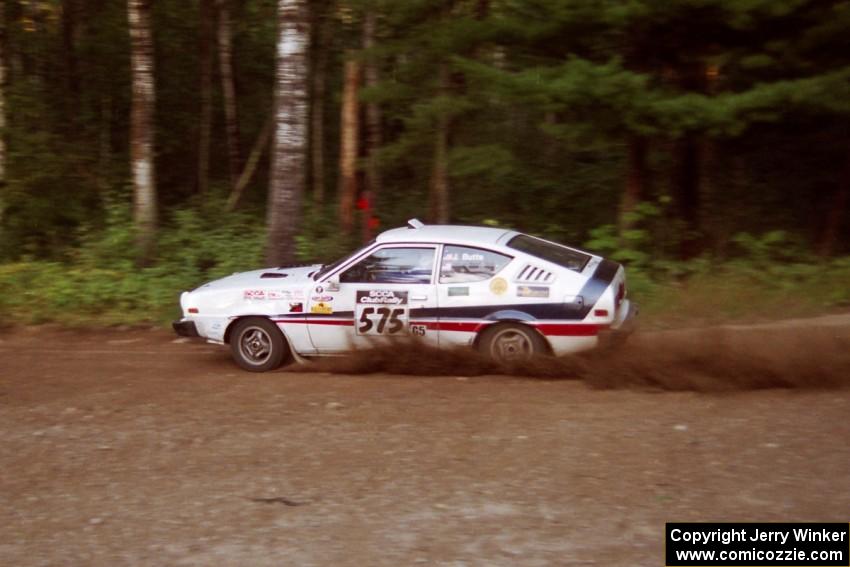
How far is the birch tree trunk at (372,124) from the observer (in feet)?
46.0

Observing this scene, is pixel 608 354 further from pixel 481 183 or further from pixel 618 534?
pixel 481 183

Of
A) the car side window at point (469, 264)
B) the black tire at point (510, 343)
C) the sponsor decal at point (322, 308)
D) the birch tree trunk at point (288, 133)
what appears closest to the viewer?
the black tire at point (510, 343)

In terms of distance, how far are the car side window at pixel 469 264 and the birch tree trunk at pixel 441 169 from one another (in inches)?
179

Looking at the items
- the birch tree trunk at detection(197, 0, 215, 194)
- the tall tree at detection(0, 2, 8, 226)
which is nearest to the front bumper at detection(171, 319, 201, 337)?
the tall tree at detection(0, 2, 8, 226)

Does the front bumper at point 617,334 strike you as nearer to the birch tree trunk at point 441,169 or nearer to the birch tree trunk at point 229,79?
the birch tree trunk at point 441,169

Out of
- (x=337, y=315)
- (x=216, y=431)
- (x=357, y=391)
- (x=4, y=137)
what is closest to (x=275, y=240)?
(x=337, y=315)

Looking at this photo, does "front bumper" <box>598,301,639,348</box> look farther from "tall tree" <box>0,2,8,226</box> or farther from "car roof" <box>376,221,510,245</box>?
"tall tree" <box>0,2,8,226</box>

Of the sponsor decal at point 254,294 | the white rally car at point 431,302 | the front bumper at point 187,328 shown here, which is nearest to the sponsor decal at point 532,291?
the white rally car at point 431,302

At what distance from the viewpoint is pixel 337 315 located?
8891 mm

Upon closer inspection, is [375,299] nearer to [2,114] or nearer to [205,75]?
[2,114]

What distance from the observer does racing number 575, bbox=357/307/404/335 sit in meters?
8.76

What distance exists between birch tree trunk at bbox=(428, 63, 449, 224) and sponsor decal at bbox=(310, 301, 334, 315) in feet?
15.6

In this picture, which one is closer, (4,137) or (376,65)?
(376,65)

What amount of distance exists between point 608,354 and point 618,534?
353 cm
